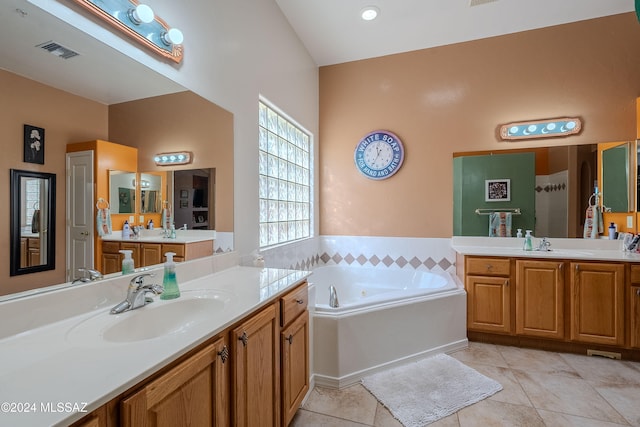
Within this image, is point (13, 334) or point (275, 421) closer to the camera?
point (13, 334)

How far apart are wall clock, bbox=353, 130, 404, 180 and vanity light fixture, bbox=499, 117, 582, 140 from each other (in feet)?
3.40

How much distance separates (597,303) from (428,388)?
157cm

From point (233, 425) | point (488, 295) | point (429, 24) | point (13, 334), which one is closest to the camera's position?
point (13, 334)

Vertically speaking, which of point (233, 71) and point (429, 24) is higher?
point (429, 24)

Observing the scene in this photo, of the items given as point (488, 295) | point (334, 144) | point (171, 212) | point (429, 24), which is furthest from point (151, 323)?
point (429, 24)

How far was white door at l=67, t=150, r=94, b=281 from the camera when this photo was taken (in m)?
1.03

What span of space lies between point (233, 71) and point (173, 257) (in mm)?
1255

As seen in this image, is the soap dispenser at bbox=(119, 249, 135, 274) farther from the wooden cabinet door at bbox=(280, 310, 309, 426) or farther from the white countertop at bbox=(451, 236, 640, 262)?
the white countertop at bbox=(451, 236, 640, 262)

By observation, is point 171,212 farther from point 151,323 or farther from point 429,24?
point 429,24

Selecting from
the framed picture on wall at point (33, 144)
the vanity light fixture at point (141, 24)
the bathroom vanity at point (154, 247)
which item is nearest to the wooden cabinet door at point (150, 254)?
the bathroom vanity at point (154, 247)

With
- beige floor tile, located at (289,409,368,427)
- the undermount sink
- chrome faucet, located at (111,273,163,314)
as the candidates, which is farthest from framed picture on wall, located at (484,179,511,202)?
chrome faucet, located at (111,273,163,314)

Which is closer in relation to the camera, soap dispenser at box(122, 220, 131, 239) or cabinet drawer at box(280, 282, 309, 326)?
soap dispenser at box(122, 220, 131, 239)

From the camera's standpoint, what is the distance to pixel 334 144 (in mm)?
3471

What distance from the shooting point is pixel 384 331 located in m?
2.15
